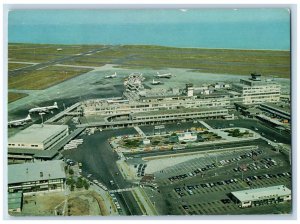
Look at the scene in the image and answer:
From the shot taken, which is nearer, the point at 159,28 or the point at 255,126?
the point at 159,28

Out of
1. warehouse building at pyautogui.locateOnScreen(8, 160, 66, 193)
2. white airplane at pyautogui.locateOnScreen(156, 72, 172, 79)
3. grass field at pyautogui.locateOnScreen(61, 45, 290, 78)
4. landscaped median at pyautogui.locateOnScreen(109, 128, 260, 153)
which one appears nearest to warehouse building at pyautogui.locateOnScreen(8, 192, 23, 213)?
warehouse building at pyautogui.locateOnScreen(8, 160, 66, 193)

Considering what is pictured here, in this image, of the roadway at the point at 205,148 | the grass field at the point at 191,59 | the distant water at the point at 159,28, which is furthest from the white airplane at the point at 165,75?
the roadway at the point at 205,148

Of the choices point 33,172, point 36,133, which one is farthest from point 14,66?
point 33,172

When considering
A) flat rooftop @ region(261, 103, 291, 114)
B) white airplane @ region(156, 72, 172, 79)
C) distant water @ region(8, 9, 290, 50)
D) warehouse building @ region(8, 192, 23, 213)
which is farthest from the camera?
white airplane @ region(156, 72, 172, 79)

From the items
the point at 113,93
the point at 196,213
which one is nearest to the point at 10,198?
the point at 113,93

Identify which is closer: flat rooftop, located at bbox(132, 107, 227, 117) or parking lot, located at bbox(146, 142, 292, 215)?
parking lot, located at bbox(146, 142, 292, 215)

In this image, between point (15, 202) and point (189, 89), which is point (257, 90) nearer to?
point (189, 89)

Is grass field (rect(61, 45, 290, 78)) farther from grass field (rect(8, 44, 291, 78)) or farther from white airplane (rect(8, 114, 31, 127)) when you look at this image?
white airplane (rect(8, 114, 31, 127))
